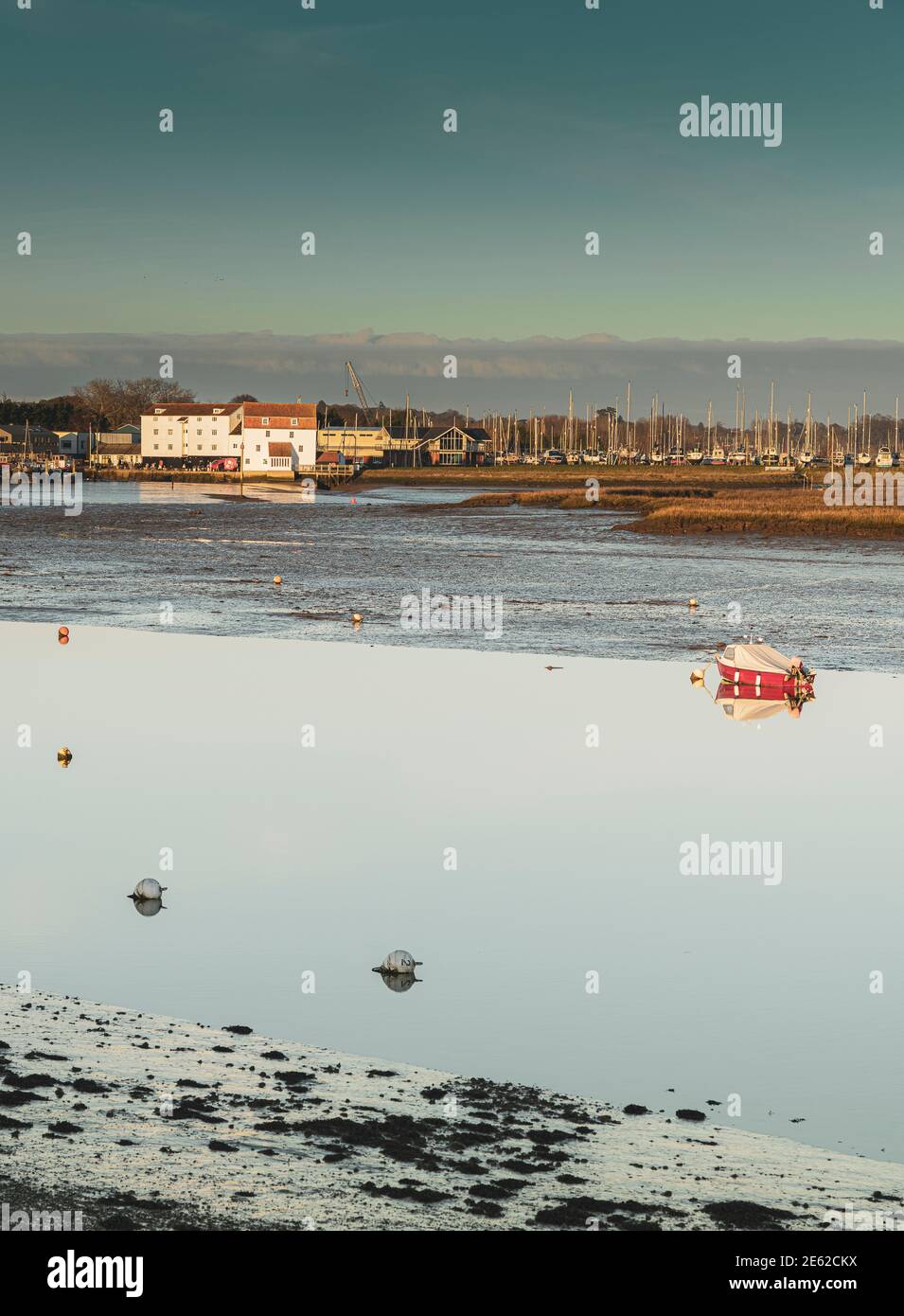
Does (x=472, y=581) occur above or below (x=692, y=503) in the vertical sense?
below

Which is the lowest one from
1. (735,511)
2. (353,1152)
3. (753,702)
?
(353,1152)

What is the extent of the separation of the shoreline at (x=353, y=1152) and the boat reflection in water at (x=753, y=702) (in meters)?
20.5

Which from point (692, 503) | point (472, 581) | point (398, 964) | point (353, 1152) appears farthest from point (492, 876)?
point (692, 503)

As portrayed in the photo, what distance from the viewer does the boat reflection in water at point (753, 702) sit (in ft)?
105

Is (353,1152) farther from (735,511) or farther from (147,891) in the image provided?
(735,511)

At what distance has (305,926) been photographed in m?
16.5

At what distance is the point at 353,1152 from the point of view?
35.1 ft

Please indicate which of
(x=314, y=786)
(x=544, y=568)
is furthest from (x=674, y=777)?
(x=544, y=568)

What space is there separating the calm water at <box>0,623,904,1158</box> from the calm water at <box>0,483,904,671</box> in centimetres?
951

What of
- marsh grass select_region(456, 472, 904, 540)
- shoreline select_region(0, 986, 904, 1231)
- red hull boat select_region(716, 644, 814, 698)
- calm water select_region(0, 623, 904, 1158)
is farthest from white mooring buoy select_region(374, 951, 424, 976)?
marsh grass select_region(456, 472, 904, 540)

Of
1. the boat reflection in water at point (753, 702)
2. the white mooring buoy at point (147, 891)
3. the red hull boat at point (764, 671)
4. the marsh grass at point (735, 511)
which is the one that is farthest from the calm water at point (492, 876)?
the marsh grass at point (735, 511)

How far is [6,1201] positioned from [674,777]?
1690cm

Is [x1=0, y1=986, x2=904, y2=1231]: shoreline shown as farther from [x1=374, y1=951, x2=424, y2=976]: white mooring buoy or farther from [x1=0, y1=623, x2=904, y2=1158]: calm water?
[x1=374, y1=951, x2=424, y2=976]: white mooring buoy

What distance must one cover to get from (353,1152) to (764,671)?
81.6ft
